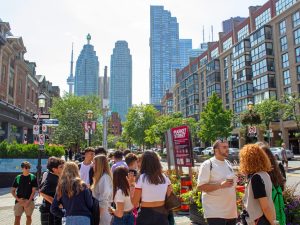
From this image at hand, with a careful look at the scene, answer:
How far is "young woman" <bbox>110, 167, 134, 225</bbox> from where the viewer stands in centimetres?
513

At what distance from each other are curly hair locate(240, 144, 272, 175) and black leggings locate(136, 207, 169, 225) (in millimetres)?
1349

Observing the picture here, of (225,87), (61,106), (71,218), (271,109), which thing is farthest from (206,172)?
(225,87)

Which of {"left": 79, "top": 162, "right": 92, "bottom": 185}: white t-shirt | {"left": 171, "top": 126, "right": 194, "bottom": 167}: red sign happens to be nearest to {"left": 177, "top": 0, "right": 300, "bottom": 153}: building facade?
{"left": 171, "top": 126, "right": 194, "bottom": 167}: red sign

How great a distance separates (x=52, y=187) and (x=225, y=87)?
7124 centimetres

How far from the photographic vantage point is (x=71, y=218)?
15.7ft

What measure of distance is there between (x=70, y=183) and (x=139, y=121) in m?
61.1

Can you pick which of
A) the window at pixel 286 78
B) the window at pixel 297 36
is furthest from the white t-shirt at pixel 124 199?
the window at pixel 286 78

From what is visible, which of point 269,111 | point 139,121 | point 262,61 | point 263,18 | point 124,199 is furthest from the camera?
point 139,121

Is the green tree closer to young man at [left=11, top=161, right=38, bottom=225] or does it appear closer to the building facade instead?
the building facade

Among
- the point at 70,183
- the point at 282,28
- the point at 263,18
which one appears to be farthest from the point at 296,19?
the point at 70,183

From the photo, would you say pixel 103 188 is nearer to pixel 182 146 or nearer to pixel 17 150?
pixel 182 146

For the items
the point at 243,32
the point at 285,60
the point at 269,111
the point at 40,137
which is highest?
the point at 243,32

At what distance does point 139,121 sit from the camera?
2596 inches

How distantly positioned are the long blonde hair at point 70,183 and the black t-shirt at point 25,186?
3.43 metres
